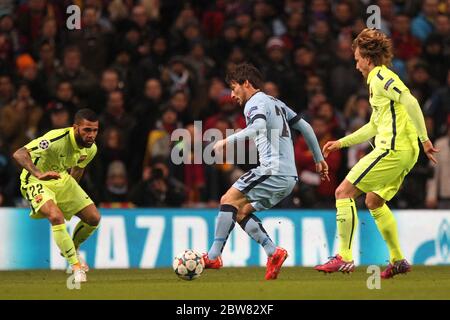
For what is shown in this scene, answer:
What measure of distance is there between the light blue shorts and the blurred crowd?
4.34m

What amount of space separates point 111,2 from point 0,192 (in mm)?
3953

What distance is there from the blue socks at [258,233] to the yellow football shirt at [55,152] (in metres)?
2.04

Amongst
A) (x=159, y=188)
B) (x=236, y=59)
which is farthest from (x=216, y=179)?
(x=236, y=59)

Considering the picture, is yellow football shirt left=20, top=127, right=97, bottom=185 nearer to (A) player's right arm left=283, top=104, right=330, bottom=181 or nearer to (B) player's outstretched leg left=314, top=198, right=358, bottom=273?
(A) player's right arm left=283, top=104, right=330, bottom=181

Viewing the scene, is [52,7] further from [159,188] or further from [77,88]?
[159,188]

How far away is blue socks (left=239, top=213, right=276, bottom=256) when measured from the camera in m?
11.5

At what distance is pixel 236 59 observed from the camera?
57.5ft

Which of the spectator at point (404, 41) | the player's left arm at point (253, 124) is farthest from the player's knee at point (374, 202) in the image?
the spectator at point (404, 41)

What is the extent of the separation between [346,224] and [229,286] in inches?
49.7

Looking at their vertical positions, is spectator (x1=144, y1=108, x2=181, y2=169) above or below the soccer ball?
above

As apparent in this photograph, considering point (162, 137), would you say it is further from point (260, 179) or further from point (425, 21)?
point (425, 21)

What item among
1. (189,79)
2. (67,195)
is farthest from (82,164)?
(189,79)

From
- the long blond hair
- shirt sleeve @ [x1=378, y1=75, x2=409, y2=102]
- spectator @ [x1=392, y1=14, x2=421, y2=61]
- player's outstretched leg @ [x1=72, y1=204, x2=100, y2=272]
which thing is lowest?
player's outstretched leg @ [x1=72, y1=204, x2=100, y2=272]

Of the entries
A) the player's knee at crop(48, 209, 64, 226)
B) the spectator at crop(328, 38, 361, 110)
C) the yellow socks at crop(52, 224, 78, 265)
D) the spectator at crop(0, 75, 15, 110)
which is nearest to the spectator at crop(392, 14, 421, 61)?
the spectator at crop(328, 38, 361, 110)
